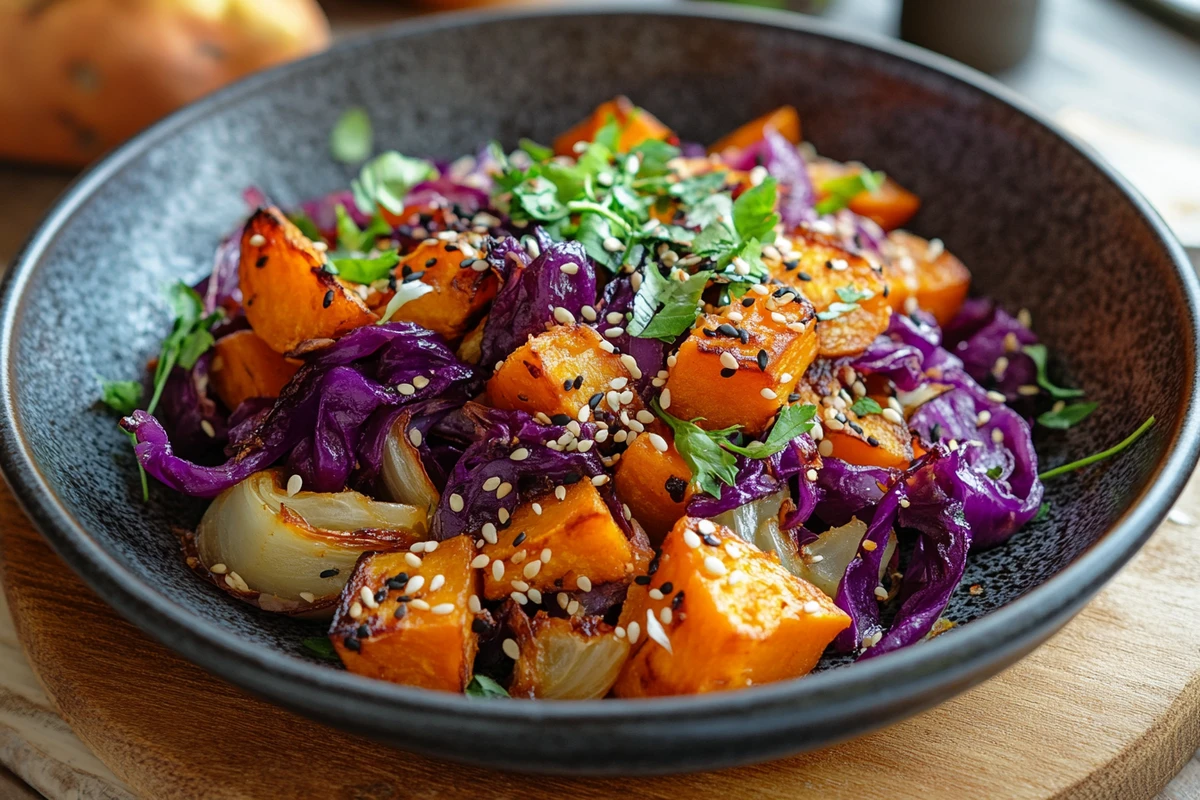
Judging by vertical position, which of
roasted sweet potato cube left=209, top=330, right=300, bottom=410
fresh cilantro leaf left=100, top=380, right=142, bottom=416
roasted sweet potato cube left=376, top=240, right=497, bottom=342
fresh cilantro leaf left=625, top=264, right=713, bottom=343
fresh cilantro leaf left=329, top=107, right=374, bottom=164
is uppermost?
fresh cilantro leaf left=625, top=264, right=713, bottom=343


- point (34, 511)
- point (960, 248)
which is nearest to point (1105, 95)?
point (960, 248)

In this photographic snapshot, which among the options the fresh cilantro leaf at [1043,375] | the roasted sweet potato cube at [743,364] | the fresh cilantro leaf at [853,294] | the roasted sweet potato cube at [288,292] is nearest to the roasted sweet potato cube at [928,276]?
the fresh cilantro leaf at [1043,375]

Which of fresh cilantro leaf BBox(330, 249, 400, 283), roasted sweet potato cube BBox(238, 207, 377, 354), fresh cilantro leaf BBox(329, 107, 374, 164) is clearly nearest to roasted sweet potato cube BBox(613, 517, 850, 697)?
roasted sweet potato cube BBox(238, 207, 377, 354)

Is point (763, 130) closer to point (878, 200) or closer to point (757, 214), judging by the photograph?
point (878, 200)

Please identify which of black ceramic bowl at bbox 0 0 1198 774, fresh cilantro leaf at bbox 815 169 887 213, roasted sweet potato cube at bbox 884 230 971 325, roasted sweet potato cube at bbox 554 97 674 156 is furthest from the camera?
roasted sweet potato cube at bbox 554 97 674 156

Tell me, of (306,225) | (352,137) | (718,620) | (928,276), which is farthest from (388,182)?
(718,620)

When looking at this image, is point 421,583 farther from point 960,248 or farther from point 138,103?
point 138,103

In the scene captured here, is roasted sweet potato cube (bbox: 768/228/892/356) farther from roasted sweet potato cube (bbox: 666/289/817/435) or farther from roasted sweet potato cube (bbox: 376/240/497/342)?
roasted sweet potato cube (bbox: 376/240/497/342)
